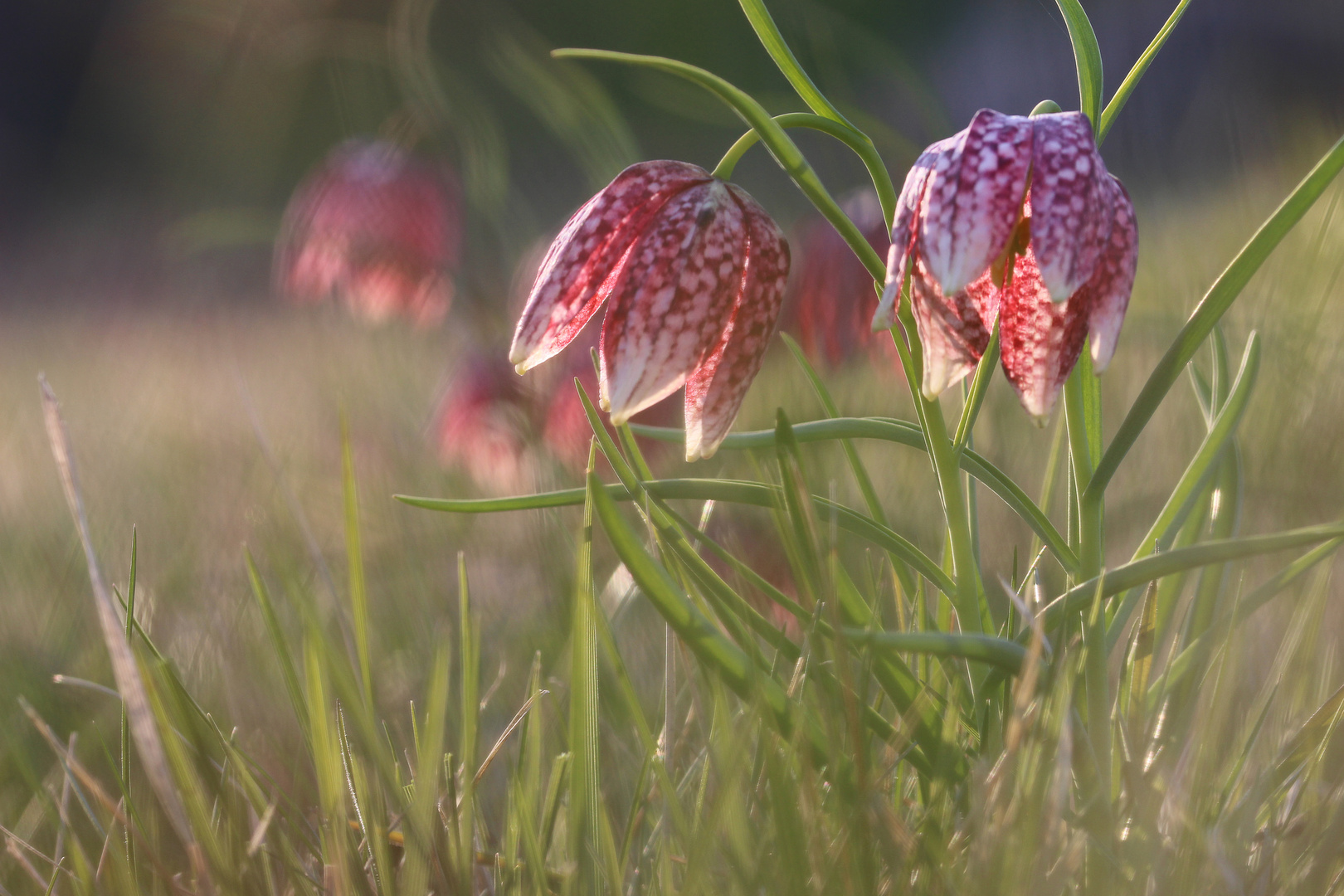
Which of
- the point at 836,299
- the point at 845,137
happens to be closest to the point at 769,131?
the point at 845,137

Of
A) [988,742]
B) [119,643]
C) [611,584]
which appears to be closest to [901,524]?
[611,584]

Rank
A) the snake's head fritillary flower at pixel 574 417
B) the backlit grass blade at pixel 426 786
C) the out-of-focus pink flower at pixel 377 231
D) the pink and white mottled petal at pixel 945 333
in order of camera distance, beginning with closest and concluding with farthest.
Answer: the backlit grass blade at pixel 426 786
the pink and white mottled petal at pixel 945 333
the snake's head fritillary flower at pixel 574 417
the out-of-focus pink flower at pixel 377 231

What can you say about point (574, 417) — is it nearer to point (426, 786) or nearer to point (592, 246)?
point (592, 246)

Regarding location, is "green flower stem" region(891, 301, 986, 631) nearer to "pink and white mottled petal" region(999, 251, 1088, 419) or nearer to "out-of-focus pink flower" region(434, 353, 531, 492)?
"pink and white mottled petal" region(999, 251, 1088, 419)

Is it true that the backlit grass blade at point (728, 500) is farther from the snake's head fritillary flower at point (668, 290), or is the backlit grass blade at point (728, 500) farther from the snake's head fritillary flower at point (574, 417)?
the snake's head fritillary flower at point (574, 417)

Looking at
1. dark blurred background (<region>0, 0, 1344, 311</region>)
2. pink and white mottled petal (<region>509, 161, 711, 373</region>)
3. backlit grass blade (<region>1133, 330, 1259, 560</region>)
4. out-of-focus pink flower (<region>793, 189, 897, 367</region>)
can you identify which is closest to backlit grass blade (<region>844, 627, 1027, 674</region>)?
backlit grass blade (<region>1133, 330, 1259, 560</region>)

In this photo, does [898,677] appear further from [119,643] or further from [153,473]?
[153,473]

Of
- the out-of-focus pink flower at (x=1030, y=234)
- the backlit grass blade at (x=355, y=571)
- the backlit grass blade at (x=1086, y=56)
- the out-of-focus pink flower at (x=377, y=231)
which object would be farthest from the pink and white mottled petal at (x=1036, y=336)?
the out-of-focus pink flower at (x=377, y=231)
